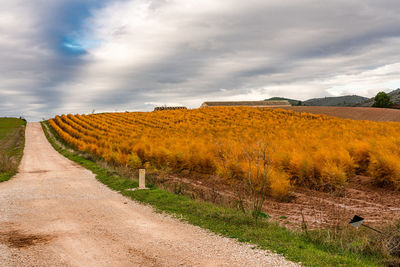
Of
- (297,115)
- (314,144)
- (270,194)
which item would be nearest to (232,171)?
(270,194)

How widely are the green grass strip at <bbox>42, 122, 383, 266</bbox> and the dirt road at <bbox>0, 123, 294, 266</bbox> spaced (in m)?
0.39

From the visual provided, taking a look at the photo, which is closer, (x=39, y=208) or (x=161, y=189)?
(x=39, y=208)

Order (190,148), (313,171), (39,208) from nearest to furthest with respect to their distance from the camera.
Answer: (39,208), (313,171), (190,148)

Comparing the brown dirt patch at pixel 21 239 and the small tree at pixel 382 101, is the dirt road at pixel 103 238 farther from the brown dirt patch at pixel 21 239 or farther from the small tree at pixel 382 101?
the small tree at pixel 382 101

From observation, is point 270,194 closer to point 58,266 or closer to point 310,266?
point 310,266

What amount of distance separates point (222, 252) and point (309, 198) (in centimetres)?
618

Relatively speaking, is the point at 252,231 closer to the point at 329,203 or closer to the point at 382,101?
the point at 329,203

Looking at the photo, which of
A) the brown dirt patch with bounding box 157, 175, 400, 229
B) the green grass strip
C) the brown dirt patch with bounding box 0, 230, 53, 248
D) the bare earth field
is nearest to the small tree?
the bare earth field

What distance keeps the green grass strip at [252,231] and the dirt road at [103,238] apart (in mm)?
388

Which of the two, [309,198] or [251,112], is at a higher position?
[251,112]

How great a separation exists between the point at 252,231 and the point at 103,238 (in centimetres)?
356

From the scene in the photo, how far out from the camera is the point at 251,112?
53719mm

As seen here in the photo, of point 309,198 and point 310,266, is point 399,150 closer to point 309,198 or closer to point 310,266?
point 309,198

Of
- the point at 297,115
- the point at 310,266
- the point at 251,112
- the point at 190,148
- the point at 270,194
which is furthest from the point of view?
the point at 251,112
